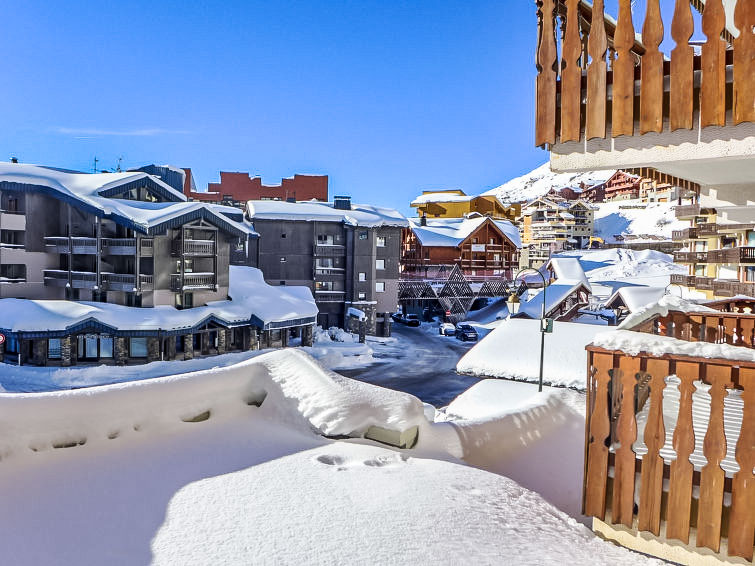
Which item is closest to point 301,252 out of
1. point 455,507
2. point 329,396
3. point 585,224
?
point 329,396

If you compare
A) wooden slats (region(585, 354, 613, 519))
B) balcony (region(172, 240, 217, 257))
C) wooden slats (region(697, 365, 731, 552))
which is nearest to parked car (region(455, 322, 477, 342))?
balcony (region(172, 240, 217, 257))

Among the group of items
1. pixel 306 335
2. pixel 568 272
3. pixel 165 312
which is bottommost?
pixel 306 335

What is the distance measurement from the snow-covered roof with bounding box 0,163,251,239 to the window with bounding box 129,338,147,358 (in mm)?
6125

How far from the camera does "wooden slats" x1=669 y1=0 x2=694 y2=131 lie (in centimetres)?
321

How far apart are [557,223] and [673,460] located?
8725 centimetres

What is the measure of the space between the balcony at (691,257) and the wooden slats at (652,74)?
35.6 m

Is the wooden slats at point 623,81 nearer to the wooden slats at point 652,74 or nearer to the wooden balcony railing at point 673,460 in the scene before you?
the wooden slats at point 652,74

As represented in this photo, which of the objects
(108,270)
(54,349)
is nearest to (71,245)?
(108,270)

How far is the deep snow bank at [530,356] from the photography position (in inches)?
467

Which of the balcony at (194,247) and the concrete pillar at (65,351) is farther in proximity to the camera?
the balcony at (194,247)

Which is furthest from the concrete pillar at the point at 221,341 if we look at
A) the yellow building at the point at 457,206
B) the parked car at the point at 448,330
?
the yellow building at the point at 457,206

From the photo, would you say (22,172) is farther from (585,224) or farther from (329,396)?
(585,224)

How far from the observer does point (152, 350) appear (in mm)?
27734

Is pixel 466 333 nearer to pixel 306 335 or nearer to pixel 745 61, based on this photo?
pixel 306 335
